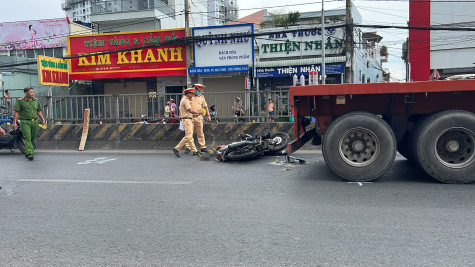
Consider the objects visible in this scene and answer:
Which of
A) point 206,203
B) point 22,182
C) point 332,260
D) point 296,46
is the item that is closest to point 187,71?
point 296,46

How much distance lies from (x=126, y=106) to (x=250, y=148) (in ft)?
16.5

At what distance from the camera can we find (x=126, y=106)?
452 inches

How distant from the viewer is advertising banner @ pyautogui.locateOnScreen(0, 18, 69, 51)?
116 ft

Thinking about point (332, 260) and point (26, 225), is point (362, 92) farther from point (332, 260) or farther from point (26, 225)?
point (26, 225)

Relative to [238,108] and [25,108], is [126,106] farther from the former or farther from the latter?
[238,108]

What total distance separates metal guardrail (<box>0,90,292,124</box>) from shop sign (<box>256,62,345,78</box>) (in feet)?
39.9

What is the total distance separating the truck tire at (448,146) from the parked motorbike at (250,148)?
10.9 feet

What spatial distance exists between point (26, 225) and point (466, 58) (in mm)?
25017

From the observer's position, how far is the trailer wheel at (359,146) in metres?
5.65

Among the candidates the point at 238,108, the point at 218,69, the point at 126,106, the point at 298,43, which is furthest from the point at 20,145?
the point at 298,43

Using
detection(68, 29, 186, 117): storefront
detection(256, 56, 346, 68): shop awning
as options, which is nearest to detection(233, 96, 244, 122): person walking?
detection(256, 56, 346, 68): shop awning

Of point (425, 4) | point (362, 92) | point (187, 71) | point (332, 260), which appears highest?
point (425, 4)

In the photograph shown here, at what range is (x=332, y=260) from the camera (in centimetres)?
312

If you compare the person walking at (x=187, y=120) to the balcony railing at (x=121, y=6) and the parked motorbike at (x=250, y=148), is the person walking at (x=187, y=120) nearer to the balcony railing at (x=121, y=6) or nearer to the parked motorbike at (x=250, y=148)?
the parked motorbike at (x=250, y=148)
